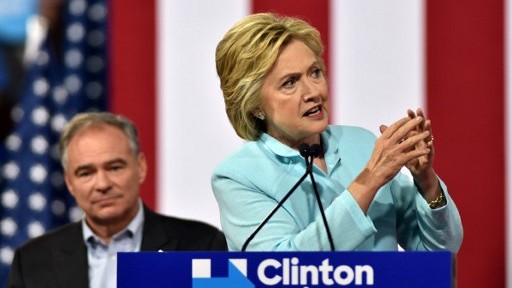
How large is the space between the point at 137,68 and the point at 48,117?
0.41 m

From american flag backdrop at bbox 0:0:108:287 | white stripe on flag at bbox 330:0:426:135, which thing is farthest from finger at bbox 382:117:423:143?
american flag backdrop at bbox 0:0:108:287

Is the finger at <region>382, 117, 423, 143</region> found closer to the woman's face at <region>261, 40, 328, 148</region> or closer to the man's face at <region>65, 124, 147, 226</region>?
the woman's face at <region>261, 40, 328, 148</region>

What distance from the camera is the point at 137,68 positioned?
395 centimetres

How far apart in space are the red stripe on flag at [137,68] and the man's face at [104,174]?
2.34 ft

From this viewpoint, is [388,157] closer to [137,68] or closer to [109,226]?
[109,226]

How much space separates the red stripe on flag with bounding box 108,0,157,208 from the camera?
155 inches

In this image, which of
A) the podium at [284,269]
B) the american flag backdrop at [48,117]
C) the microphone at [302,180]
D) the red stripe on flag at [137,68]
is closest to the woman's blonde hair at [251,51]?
the microphone at [302,180]

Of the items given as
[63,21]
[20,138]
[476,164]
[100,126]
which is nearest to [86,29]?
[63,21]

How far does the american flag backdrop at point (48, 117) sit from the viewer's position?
13.3 feet

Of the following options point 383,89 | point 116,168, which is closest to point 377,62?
point 383,89

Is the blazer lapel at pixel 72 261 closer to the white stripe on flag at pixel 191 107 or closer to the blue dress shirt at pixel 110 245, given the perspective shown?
the blue dress shirt at pixel 110 245

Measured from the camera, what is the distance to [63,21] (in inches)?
159

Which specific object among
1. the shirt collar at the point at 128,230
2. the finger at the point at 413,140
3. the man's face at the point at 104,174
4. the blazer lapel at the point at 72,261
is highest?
the finger at the point at 413,140

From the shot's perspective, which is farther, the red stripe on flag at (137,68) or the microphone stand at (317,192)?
the red stripe on flag at (137,68)
